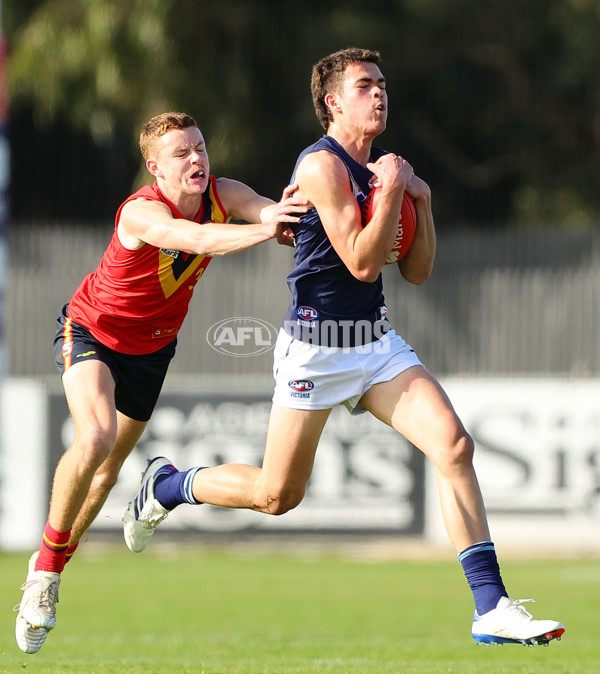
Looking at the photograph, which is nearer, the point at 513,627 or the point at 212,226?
the point at 513,627

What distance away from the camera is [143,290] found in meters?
7.10

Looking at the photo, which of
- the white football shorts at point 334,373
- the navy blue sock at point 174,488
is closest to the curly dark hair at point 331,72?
the white football shorts at point 334,373

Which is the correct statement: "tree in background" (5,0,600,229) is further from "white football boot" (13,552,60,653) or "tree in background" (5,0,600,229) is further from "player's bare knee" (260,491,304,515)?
"player's bare knee" (260,491,304,515)

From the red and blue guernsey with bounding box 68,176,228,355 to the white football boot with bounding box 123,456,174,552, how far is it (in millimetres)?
740

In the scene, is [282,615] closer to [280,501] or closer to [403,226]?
[280,501]

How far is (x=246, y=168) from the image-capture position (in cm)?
2070

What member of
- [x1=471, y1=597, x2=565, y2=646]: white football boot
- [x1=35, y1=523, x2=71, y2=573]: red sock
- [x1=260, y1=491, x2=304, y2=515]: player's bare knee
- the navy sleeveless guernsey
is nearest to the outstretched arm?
the navy sleeveless guernsey

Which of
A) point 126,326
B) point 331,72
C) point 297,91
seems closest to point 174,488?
point 126,326

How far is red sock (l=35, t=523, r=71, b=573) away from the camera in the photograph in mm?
7016

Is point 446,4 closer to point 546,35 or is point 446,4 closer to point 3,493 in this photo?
point 546,35

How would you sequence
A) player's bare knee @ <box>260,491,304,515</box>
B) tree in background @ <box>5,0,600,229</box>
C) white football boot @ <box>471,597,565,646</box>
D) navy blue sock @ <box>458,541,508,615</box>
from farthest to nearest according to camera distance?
tree in background @ <box>5,0,600,229</box> → player's bare knee @ <box>260,491,304,515</box> → navy blue sock @ <box>458,541,508,615</box> → white football boot @ <box>471,597,565,646</box>

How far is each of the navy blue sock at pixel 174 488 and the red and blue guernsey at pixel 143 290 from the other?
703mm

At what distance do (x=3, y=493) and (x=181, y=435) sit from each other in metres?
2.12

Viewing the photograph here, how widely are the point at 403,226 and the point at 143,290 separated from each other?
151 centimetres
